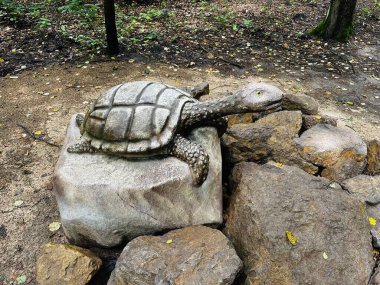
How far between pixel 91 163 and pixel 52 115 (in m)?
2.67

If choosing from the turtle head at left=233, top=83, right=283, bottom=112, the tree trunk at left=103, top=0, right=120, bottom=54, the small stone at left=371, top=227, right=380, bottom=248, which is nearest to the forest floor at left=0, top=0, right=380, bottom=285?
the tree trunk at left=103, top=0, right=120, bottom=54

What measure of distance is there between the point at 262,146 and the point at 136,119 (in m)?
1.45

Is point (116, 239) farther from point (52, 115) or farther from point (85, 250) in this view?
point (52, 115)

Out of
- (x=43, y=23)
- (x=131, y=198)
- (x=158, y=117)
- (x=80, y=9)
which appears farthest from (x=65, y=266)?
(x=80, y=9)

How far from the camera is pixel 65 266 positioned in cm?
298

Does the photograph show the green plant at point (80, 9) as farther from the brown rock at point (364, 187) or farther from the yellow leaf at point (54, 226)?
the brown rock at point (364, 187)

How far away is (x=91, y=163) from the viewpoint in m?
3.31

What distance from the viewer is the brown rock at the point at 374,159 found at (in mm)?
3814

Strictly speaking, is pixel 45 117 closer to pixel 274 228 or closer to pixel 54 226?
pixel 54 226

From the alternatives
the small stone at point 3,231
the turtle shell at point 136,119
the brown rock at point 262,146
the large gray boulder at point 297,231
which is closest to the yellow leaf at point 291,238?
the large gray boulder at point 297,231

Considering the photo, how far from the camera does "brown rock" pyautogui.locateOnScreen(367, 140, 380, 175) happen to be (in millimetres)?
3814

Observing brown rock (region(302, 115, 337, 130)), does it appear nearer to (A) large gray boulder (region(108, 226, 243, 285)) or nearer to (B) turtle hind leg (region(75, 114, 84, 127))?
(A) large gray boulder (region(108, 226, 243, 285))

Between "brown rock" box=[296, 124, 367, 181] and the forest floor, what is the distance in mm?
1530

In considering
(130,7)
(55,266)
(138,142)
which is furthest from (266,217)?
(130,7)
